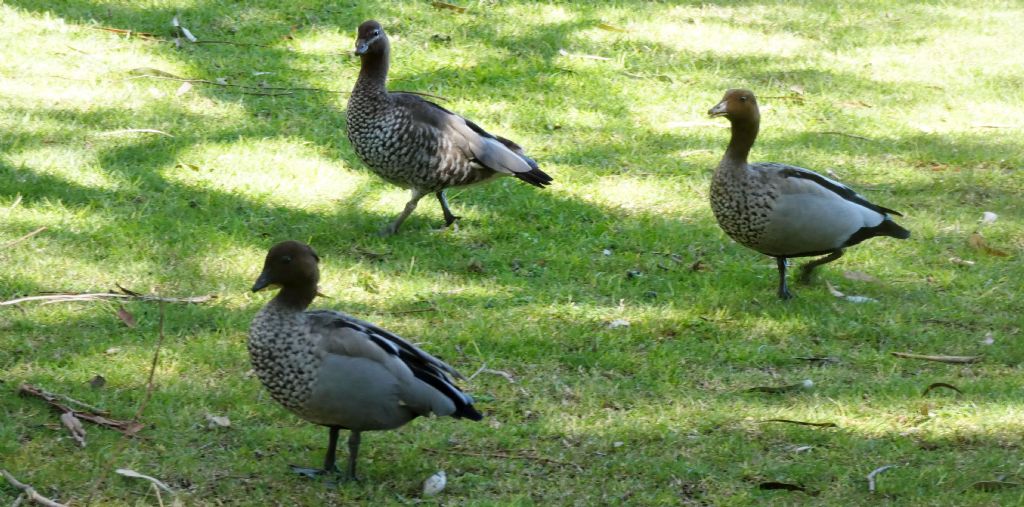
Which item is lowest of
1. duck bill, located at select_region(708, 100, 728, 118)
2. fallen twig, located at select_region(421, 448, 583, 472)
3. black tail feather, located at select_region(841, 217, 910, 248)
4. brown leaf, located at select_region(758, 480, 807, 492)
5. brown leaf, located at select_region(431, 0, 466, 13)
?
fallen twig, located at select_region(421, 448, 583, 472)

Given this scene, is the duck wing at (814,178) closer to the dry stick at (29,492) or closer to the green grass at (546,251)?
the green grass at (546,251)

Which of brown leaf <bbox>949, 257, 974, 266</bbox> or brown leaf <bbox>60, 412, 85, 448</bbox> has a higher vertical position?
brown leaf <bbox>949, 257, 974, 266</bbox>

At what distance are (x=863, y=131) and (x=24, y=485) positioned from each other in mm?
7079

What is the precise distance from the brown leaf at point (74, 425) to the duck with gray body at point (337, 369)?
80 centimetres

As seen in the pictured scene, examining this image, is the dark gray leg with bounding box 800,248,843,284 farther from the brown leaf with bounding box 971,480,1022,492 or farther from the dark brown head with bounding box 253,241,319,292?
the dark brown head with bounding box 253,241,319,292

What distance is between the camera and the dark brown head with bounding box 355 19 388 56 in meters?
7.46

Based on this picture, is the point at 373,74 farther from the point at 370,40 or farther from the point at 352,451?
the point at 352,451

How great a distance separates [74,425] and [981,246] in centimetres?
547

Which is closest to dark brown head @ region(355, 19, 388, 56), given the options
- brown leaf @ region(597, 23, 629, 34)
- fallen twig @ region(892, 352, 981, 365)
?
fallen twig @ region(892, 352, 981, 365)

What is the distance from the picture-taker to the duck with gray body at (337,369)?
14.9ft

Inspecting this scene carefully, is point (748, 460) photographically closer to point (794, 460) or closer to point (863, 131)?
point (794, 460)

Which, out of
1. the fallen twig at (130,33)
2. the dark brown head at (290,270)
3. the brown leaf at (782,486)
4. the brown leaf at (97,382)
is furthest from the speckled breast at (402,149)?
the brown leaf at (782,486)

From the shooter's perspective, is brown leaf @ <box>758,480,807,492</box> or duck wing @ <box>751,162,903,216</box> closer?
brown leaf @ <box>758,480,807,492</box>

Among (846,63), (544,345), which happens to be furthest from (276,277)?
(846,63)
